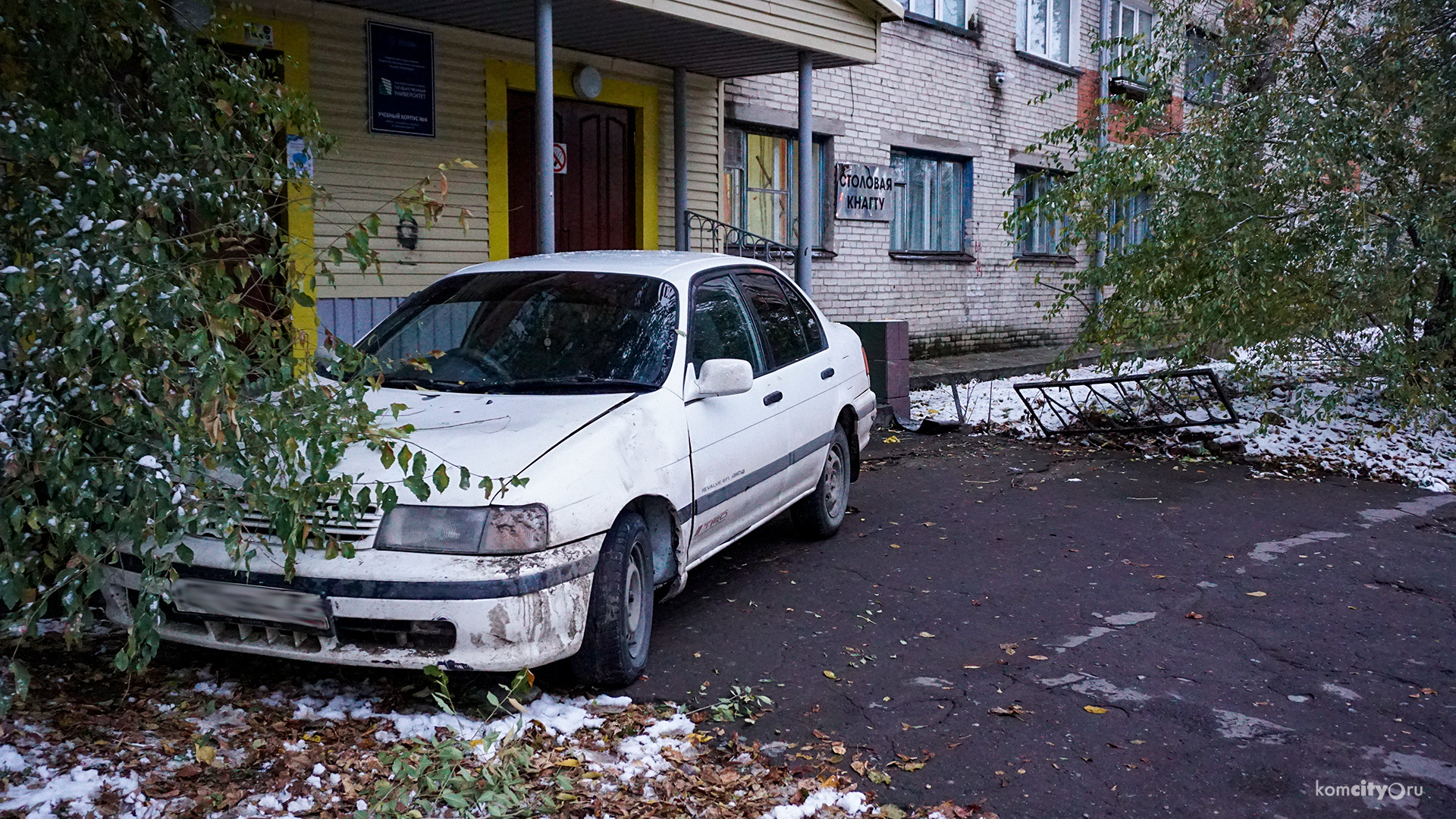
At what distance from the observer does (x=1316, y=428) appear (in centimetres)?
1020

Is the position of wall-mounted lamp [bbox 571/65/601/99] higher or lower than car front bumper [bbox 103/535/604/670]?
higher

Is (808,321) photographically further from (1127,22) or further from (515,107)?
(1127,22)

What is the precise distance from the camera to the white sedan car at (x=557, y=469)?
3750 millimetres

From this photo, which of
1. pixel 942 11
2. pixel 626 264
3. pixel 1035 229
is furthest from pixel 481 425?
pixel 1035 229

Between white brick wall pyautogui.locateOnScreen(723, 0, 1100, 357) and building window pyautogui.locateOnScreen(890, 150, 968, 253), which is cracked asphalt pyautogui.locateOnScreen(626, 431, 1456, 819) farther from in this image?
building window pyautogui.locateOnScreen(890, 150, 968, 253)

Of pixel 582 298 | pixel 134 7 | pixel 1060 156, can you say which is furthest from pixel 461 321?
pixel 1060 156

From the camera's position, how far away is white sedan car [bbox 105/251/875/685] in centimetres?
375

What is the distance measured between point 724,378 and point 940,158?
11.7 metres

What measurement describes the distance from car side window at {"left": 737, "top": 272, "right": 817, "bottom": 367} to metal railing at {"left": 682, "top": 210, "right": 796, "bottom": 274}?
4.88 metres

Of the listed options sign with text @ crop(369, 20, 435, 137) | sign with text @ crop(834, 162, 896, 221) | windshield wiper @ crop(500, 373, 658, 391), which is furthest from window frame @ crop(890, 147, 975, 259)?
windshield wiper @ crop(500, 373, 658, 391)

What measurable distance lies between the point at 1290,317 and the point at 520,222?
6540 millimetres

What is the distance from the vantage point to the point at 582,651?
13.4 feet

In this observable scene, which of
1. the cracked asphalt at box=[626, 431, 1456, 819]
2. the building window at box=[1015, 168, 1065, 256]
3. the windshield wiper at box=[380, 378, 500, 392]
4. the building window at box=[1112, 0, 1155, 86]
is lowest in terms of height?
the cracked asphalt at box=[626, 431, 1456, 819]

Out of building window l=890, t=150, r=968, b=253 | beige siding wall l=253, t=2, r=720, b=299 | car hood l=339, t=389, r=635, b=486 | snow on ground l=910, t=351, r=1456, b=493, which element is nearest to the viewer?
car hood l=339, t=389, r=635, b=486
